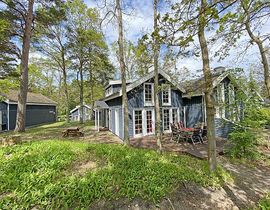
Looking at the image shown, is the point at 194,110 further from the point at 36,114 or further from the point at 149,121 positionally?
the point at 36,114

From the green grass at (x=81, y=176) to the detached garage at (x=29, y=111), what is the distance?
9.57m

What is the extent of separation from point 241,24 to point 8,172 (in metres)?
6.39

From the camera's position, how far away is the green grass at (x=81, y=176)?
11.9 feet

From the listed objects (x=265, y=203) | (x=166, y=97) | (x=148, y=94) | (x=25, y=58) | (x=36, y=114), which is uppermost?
(x=25, y=58)

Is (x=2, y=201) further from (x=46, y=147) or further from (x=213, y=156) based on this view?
(x=213, y=156)

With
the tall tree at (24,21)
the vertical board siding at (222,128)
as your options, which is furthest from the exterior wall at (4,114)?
the vertical board siding at (222,128)

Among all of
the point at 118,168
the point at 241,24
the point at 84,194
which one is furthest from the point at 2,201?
the point at 241,24

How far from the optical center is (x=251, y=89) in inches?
314

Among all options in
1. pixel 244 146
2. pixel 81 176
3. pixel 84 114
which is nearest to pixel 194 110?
pixel 244 146

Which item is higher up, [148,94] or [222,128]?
[148,94]

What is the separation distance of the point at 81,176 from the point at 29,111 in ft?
68.7

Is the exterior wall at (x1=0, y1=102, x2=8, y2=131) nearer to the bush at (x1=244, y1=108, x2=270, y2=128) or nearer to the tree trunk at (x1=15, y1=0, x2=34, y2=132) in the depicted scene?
the tree trunk at (x1=15, y1=0, x2=34, y2=132)

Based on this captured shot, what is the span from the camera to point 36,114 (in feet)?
74.6

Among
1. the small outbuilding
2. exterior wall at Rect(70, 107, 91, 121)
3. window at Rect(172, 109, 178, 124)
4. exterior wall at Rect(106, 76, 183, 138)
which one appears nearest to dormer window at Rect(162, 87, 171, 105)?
exterior wall at Rect(106, 76, 183, 138)
